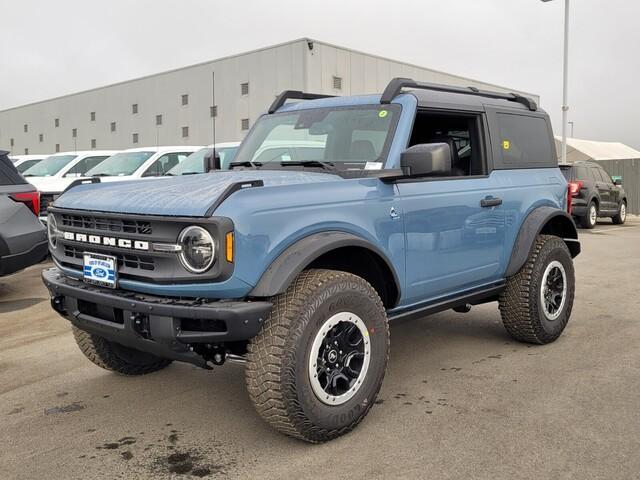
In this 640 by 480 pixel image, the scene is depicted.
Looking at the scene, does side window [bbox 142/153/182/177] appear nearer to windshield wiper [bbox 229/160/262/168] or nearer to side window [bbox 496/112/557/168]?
windshield wiper [bbox 229/160/262/168]

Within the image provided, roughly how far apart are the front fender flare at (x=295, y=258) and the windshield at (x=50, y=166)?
1157cm

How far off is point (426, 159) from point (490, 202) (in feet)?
3.53

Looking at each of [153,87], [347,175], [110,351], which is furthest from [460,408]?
[153,87]

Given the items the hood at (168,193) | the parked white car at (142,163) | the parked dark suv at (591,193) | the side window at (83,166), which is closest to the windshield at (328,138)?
the hood at (168,193)

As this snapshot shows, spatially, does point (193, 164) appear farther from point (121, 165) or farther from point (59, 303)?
point (59, 303)

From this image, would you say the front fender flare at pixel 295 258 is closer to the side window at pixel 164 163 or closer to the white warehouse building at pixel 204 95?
the side window at pixel 164 163

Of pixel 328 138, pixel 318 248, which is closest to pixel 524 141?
pixel 328 138

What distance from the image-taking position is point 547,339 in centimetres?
519

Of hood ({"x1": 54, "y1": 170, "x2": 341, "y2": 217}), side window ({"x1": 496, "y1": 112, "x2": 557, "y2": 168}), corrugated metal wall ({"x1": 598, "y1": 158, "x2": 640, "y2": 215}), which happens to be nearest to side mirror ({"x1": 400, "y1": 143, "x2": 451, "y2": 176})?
hood ({"x1": 54, "y1": 170, "x2": 341, "y2": 217})

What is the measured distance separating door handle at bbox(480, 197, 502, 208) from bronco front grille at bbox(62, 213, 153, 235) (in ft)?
8.09

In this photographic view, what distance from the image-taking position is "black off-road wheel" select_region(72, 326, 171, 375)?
4297 millimetres

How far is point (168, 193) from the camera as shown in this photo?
3.38 meters

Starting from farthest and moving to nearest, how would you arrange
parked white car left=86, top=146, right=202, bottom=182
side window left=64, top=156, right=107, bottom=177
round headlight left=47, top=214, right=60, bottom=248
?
side window left=64, top=156, right=107, bottom=177
parked white car left=86, top=146, right=202, bottom=182
round headlight left=47, top=214, right=60, bottom=248

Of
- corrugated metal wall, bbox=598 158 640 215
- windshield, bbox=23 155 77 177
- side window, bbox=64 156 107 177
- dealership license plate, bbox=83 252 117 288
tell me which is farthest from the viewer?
corrugated metal wall, bbox=598 158 640 215
